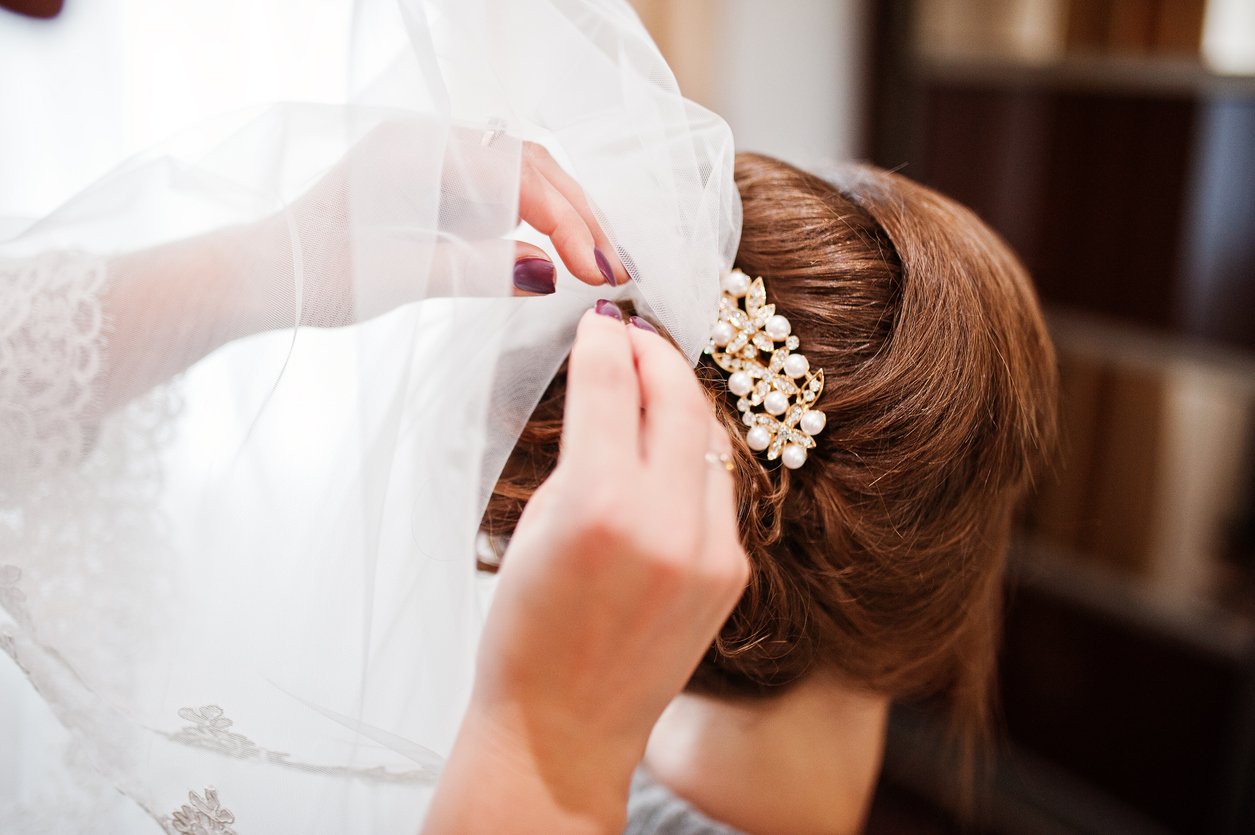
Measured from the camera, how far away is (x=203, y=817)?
628 millimetres

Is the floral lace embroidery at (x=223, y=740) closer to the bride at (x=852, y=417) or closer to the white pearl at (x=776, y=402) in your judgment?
the bride at (x=852, y=417)

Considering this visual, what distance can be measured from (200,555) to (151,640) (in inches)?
2.7

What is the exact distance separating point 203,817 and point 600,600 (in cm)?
35

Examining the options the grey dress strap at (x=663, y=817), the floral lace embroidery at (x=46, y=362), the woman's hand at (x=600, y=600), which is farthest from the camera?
the grey dress strap at (x=663, y=817)

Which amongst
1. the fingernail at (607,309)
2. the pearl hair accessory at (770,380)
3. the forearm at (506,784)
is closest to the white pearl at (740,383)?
the pearl hair accessory at (770,380)

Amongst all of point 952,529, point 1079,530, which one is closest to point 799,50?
point 1079,530

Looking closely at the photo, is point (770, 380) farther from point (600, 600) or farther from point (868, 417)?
point (600, 600)

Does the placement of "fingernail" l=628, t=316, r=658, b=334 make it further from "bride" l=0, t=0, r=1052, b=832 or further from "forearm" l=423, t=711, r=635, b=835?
"forearm" l=423, t=711, r=635, b=835

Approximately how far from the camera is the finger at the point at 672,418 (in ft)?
1.70

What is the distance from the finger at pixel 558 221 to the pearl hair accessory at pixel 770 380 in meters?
0.11

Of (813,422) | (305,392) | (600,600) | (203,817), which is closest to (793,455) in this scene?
(813,422)

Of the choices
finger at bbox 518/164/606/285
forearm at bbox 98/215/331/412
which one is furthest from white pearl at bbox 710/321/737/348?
forearm at bbox 98/215/331/412

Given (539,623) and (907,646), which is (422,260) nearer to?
(539,623)

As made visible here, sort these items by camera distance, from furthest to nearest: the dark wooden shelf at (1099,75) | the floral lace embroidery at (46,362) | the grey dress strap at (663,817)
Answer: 1. the dark wooden shelf at (1099,75)
2. the grey dress strap at (663,817)
3. the floral lace embroidery at (46,362)
